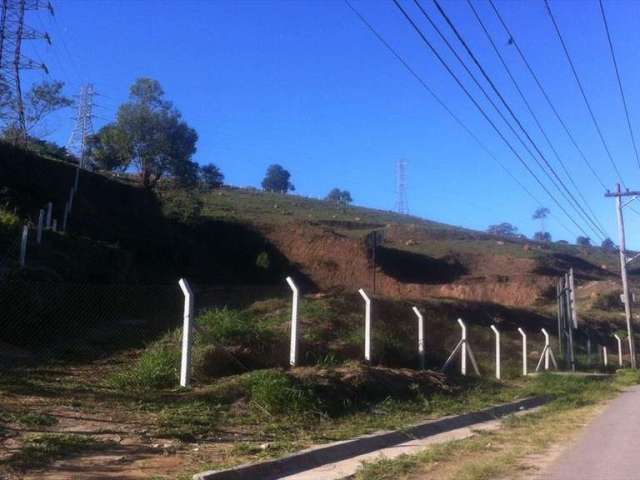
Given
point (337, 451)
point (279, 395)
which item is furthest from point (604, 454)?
point (279, 395)

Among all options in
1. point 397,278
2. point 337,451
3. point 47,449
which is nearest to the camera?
point 47,449

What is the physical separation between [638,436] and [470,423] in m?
2.51

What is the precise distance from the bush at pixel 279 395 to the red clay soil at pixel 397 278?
82.3 ft

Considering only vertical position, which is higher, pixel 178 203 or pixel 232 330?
pixel 178 203

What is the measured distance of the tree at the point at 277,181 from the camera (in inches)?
4277

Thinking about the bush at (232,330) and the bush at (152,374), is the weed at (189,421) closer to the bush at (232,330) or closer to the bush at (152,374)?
the bush at (152,374)

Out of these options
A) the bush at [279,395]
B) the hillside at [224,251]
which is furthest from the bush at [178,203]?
the bush at [279,395]

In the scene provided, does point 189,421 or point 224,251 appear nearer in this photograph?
point 189,421

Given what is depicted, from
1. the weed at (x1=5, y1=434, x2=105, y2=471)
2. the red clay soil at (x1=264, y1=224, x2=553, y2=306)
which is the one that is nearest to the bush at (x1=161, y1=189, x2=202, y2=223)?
the red clay soil at (x1=264, y1=224, x2=553, y2=306)

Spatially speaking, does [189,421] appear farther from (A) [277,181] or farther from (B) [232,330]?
(A) [277,181]

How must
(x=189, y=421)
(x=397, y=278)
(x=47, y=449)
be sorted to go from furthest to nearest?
(x=397, y=278) → (x=189, y=421) → (x=47, y=449)

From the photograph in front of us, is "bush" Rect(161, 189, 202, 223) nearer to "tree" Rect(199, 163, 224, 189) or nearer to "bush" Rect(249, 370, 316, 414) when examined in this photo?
"tree" Rect(199, 163, 224, 189)

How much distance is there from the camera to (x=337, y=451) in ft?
26.4

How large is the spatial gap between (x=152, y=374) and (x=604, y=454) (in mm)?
6205
